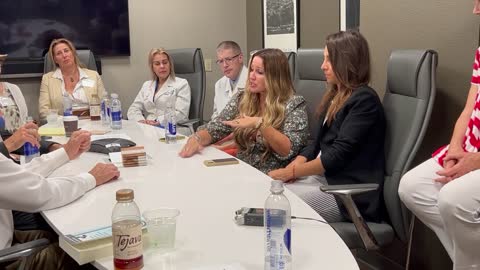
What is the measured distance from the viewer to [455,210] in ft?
5.72

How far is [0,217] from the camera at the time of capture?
166cm

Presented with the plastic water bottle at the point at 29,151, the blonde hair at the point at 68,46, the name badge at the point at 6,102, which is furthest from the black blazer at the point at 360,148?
the blonde hair at the point at 68,46

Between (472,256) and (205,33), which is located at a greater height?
(205,33)

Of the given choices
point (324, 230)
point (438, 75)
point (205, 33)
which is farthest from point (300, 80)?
point (205, 33)

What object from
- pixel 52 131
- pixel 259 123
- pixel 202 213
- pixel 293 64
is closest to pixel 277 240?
pixel 202 213

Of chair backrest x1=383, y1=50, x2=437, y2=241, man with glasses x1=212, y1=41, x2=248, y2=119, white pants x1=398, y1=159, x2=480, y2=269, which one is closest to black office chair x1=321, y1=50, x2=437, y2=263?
chair backrest x1=383, y1=50, x2=437, y2=241

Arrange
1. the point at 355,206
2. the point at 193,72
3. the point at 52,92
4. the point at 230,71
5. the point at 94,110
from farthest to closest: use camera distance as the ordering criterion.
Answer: the point at 52,92
the point at 193,72
the point at 230,71
the point at 94,110
the point at 355,206

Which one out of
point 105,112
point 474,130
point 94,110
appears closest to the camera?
point 474,130

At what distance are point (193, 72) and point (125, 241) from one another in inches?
129

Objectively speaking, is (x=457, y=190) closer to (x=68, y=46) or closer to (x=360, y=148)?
(x=360, y=148)

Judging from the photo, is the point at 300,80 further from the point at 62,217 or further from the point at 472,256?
the point at 62,217

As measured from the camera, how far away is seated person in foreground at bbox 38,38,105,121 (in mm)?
4418

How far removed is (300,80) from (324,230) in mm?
1767

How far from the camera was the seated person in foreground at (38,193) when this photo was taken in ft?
4.99
